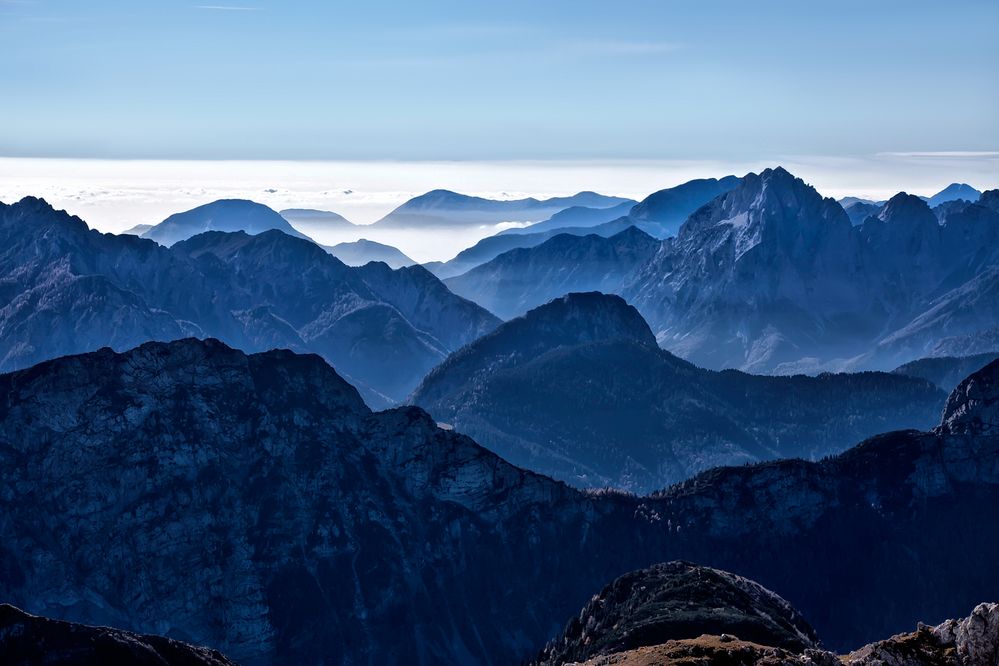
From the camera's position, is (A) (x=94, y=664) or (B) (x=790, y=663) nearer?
(B) (x=790, y=663)

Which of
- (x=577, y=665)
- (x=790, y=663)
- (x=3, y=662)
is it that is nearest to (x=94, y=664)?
(x=3, y=662)

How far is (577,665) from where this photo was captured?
653 ft

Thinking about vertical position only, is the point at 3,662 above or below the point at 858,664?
below

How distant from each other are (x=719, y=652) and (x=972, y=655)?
4372cm

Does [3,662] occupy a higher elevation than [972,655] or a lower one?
lower

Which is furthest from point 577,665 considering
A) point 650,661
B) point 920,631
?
point 920,631

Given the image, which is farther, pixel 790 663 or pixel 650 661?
pixel 650 661

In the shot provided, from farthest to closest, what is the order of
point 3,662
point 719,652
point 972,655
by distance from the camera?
point 3,662, point 719,652, point 972,655

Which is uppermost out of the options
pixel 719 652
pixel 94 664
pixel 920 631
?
pixel 920 631

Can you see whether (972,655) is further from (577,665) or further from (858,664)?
(577,665)

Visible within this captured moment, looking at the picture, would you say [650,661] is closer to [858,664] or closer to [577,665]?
[577,665]

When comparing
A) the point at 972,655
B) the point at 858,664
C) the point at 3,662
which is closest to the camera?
the point at 972,655

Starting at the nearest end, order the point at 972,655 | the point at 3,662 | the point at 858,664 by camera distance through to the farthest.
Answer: the point at 972,655 → the point at 858,664 → the point at 3,662

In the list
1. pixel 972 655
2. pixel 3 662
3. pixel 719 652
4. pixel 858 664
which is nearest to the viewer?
pixel 972 655
